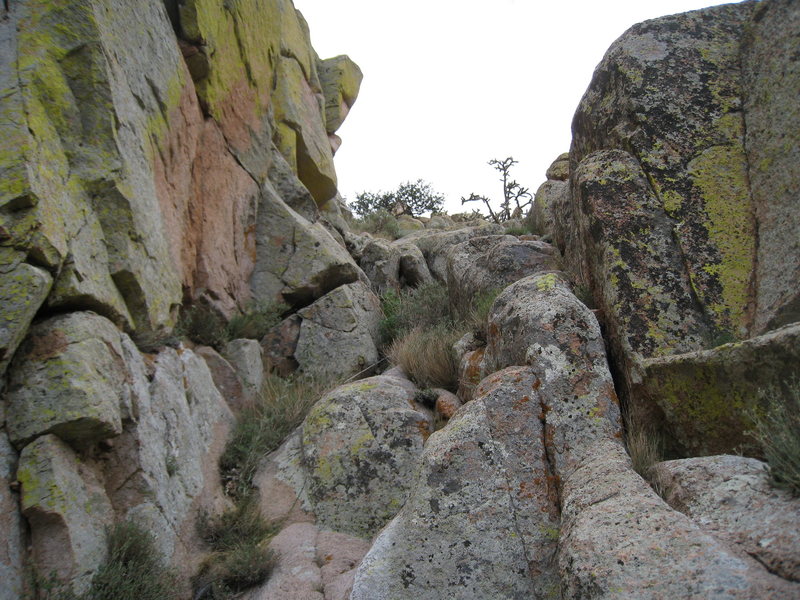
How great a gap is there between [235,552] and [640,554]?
3.00m

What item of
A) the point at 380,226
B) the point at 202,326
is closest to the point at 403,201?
the point at 380,226

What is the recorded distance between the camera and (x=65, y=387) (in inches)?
145

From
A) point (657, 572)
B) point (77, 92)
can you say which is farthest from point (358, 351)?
point (657, 572)

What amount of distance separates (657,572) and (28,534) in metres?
3.33

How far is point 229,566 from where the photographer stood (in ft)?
13.6

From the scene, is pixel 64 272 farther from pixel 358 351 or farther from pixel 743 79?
pixel 743 79

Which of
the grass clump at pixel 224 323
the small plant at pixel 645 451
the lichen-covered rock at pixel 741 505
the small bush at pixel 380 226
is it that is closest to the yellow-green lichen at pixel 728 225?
the small plant at pixel 645 451

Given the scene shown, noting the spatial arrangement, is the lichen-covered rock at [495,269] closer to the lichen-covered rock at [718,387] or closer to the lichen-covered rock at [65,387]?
the lichen-covered rock at [718,387]

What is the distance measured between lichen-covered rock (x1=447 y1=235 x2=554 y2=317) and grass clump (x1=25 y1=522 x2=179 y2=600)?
12.9 feet

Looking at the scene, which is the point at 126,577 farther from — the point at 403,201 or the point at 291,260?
the point at 403,201

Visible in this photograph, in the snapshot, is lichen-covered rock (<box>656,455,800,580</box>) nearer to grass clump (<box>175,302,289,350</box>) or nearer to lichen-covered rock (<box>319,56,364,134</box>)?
grass clump (<box>175,302,289,350</box>)

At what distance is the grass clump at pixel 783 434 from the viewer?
235cm

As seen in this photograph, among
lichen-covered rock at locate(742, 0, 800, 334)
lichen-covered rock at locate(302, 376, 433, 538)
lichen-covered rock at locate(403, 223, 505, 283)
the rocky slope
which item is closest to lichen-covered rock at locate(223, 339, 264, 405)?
the rocky slope

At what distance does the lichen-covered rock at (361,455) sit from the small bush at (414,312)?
2.54 m
